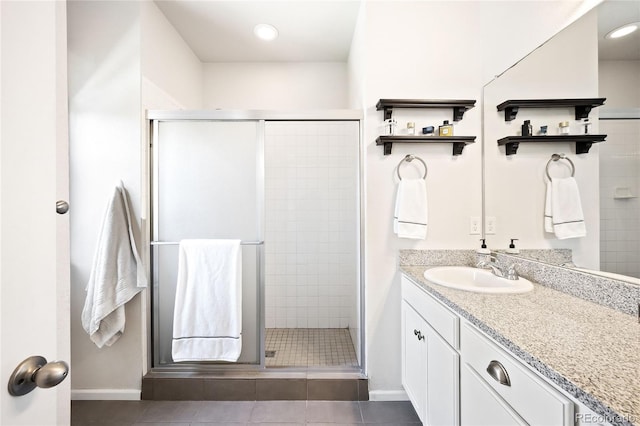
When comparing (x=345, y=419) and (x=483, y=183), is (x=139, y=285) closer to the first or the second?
(x=345, y=419)

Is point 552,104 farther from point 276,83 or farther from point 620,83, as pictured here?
point 276,83

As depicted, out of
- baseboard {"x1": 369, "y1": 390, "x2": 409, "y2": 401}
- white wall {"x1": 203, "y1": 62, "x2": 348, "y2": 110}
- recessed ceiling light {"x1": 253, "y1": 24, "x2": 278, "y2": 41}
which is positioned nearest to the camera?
baseboard {"x1": 369, "y1": 390, "x2": 409, "y2": 401}

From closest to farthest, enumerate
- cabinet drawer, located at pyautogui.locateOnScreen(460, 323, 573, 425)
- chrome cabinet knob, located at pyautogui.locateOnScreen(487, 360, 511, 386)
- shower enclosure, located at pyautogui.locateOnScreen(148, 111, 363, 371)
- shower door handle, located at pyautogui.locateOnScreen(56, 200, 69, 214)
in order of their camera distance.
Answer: shower door handle, located at pyautogui.locateOnScreen(56, 200, 69, 214), cabinet drawer, located at pyautogui.locateOnScreen(460, 323, 573, 425), chrome cabinet knob, located at pyautogui.locateOnScreen(487, 360, 511, 386), shower enclosure, located at pyautogui.locateOnScreen(148, 111, 363, 371)

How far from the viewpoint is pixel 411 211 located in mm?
1869

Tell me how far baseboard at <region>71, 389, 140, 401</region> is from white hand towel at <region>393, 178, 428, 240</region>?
207cm

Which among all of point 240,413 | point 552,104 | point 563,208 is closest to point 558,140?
point 552,104

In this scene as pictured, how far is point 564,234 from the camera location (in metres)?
1.42

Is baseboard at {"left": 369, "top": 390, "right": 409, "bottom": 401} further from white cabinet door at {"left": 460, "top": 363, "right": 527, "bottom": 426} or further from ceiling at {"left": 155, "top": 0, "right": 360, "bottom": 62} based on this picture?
ceiling at {"left": 155, "top": 0, "right": 360, "bottom": 62}

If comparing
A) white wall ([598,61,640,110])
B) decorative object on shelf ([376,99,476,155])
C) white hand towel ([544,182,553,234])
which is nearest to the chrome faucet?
white hand towel ([544,182,553,234])

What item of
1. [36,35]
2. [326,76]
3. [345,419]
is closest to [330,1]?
[326,76]

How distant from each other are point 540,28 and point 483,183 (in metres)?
0.94

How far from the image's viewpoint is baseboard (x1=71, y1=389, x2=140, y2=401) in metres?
1.95

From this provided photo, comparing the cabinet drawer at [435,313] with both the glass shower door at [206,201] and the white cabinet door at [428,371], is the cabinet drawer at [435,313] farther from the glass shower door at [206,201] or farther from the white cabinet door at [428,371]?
the glass shower door at [206,201]

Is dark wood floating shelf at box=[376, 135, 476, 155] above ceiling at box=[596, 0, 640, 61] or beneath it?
beneath
